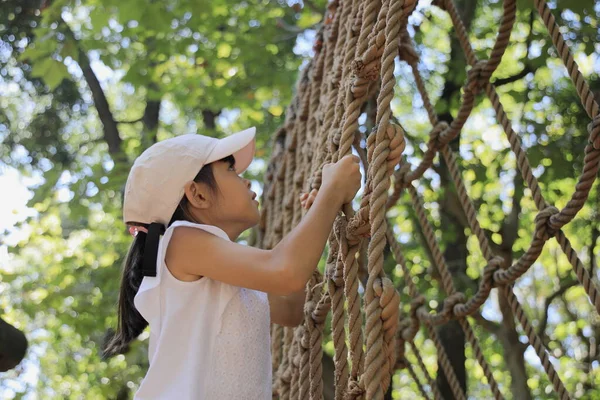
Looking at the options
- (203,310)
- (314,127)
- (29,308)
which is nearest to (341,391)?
(203,310)

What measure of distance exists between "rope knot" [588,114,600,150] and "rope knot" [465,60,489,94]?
503 millimetres

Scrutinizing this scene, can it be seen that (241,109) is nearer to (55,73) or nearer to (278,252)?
(55,73)

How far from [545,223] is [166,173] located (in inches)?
30.6

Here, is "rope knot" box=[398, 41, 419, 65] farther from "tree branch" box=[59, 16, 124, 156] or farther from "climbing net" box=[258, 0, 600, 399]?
"tree branch" box=[59, 16, 124, 156]

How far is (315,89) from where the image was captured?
78.5 inches

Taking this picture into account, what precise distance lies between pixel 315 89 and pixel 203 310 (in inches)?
37.6

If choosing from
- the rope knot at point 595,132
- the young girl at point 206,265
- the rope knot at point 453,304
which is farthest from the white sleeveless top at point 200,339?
the rope knot at point 453,304

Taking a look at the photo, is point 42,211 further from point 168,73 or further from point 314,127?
point 314,127

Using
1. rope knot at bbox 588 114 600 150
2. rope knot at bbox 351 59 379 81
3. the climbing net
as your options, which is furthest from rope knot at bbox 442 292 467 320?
rope knot at bbox 351 59 379 81

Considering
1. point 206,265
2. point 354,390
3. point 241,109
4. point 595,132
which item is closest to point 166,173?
point 206,265

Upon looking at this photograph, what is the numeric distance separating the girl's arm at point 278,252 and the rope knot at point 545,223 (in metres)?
0.62

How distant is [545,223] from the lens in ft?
5.23

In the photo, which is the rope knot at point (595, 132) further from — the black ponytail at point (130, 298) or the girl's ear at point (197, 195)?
the black ponytail at point (130, 298)

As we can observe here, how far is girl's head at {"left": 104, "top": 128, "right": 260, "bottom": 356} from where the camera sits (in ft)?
4.10
